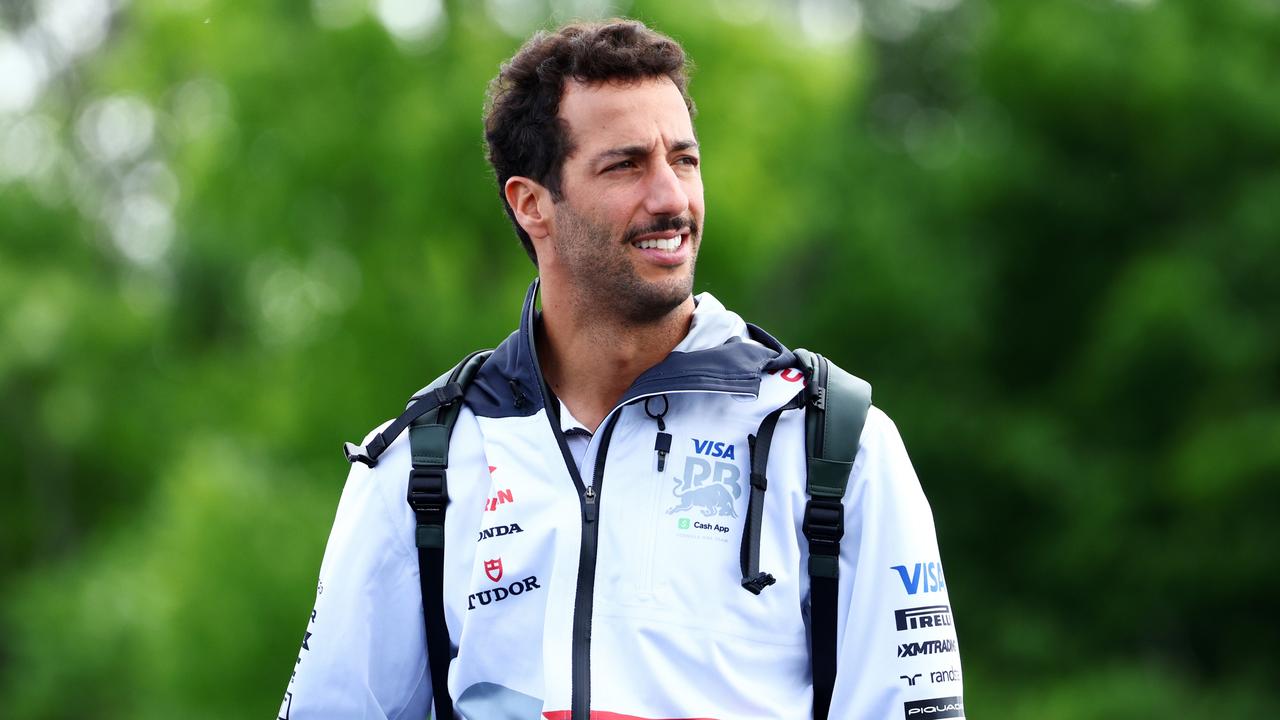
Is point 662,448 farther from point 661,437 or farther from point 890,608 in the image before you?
point 890,608

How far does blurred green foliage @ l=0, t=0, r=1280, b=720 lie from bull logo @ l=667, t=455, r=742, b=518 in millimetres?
9015

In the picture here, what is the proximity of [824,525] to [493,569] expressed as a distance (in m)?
0.52

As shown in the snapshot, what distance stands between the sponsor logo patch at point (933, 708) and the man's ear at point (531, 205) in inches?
39.2

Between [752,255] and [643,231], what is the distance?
9940 mm

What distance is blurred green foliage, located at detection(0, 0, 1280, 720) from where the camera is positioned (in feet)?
39.7

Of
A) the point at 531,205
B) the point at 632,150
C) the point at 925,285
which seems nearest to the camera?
the point at 632,150

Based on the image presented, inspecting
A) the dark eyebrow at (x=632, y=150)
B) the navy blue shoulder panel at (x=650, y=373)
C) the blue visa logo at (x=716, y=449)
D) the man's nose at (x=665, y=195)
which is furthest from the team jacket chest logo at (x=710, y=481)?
the dark eyebrow at (x=632, y=150)

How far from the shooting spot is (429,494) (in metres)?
2.59

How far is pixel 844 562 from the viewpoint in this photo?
2461 millimetres

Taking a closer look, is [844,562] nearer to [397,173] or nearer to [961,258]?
[397,173]

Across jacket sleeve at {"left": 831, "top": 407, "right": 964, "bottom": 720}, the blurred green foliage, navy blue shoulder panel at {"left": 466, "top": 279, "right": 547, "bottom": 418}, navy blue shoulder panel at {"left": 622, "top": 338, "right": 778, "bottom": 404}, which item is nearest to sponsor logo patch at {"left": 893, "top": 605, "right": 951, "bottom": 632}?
jacket sleeve at {"left": 831, "top": 407, "right": 964, "bottom": 720}

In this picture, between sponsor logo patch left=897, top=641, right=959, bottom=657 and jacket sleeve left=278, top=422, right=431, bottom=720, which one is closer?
sponsor logo patch left=897, top=641, right=959, bottom=657

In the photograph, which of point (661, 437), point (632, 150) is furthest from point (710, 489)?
point (632, 150)

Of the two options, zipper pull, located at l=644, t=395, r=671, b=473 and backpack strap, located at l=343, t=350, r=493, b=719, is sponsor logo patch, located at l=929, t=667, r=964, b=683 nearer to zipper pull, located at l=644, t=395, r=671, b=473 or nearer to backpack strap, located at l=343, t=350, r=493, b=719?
zipper pull, located at l=644, t=395, r=671, b=473
